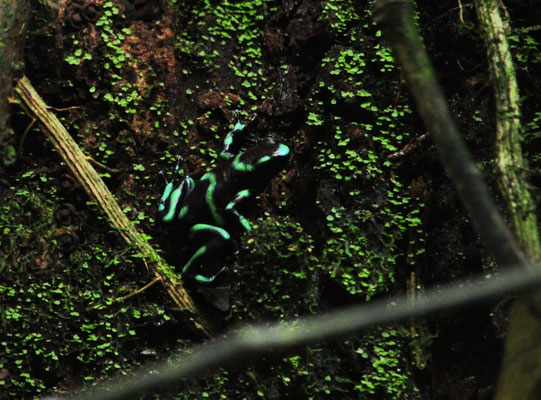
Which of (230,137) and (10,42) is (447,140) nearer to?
(230,137)

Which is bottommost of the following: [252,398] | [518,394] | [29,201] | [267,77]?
[252,398]

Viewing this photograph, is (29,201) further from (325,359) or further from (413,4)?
(413,4)

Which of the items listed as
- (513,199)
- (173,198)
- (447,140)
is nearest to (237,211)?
(173,198)

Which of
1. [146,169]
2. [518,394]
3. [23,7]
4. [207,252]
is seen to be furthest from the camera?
[146,169]

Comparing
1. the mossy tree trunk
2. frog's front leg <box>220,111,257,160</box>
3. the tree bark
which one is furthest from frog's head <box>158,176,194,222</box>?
the mossy tree trunk

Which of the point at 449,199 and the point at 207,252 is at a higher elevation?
the point at 449,199

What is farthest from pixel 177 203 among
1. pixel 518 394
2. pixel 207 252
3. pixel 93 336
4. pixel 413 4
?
pixel 518 394
